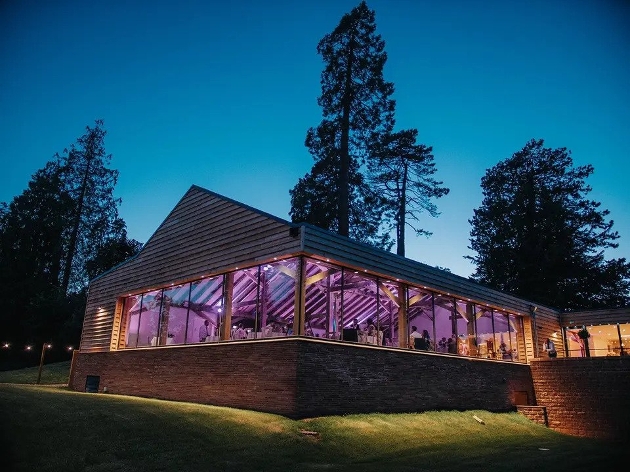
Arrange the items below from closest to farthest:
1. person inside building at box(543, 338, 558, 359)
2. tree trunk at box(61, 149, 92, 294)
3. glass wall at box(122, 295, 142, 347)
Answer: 1. glass wall at box(122, 295, 142, 347)
2. person inside building at box(543, 338, 558, 359)
3. tree trunk at box(61, 149, 92, 294)

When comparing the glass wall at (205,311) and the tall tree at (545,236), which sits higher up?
the tall tree at (545,236)

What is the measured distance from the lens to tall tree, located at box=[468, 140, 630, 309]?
3188cm

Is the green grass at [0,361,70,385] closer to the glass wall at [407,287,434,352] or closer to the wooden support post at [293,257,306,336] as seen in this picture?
the glass wall at [407,287,434,352]

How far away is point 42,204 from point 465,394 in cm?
3602

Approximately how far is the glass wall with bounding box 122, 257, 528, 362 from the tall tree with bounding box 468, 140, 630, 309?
1708 cm

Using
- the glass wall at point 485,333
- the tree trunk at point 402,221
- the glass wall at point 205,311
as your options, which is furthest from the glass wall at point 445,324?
the tree trunk at point 402,221

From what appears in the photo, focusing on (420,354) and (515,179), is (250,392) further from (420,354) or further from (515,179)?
(515,179)

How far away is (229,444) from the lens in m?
8.04

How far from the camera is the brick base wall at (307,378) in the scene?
10570 millimetres

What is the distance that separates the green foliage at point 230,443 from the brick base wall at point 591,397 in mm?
6229

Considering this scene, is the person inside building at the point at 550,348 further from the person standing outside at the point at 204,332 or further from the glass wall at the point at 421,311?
the person standing outside at the point at 204,332

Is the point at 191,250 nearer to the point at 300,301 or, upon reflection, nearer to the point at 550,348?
the point at 300,301

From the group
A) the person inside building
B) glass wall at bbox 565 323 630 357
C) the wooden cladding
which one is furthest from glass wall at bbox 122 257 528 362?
glass wall at bbox 565 323 630 357

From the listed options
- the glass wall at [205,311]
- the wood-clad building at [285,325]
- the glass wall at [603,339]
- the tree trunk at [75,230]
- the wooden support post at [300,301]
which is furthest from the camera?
the tree trunk at [75,230]
